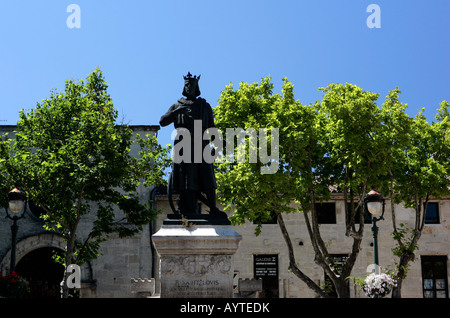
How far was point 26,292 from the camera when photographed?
16.8 m

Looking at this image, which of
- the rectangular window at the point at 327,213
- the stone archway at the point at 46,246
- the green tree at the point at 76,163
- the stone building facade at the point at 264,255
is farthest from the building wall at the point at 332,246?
the green tree at the point at 76,163

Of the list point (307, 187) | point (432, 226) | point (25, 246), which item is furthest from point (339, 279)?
point (25, 246)

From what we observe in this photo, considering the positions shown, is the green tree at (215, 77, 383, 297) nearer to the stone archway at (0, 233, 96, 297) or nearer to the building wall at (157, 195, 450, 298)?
the building wall at (157, 195, 450, 298)

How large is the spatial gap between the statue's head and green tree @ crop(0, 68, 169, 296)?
9.00 m

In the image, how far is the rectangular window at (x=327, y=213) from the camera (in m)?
28.0

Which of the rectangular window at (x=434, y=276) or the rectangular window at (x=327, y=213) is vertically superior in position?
the rectangular window at (x=327, y=213)

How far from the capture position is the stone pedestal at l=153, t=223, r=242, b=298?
10.5m

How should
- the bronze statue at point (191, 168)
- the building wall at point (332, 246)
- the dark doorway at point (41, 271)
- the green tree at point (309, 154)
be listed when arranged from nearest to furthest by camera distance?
1. the bronze statue at point (191, 168)
2. the green tree at point (309, 154)
3. the dark doorway at point (41, 271)
4. the building wall at point (332, 246)

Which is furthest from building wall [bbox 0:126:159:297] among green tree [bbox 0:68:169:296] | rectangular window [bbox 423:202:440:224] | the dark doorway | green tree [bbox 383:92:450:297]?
rectangular window [bbox 423:202:440:224]

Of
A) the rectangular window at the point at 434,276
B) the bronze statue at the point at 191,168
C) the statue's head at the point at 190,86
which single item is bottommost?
the rectangular window at the point at 434,276

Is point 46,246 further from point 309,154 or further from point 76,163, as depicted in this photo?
point 309,154

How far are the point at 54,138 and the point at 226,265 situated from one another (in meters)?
12.4

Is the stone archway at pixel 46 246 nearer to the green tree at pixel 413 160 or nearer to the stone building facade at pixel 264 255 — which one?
the stone building facade at pixel 264 255

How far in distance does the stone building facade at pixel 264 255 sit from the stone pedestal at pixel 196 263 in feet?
52.9
